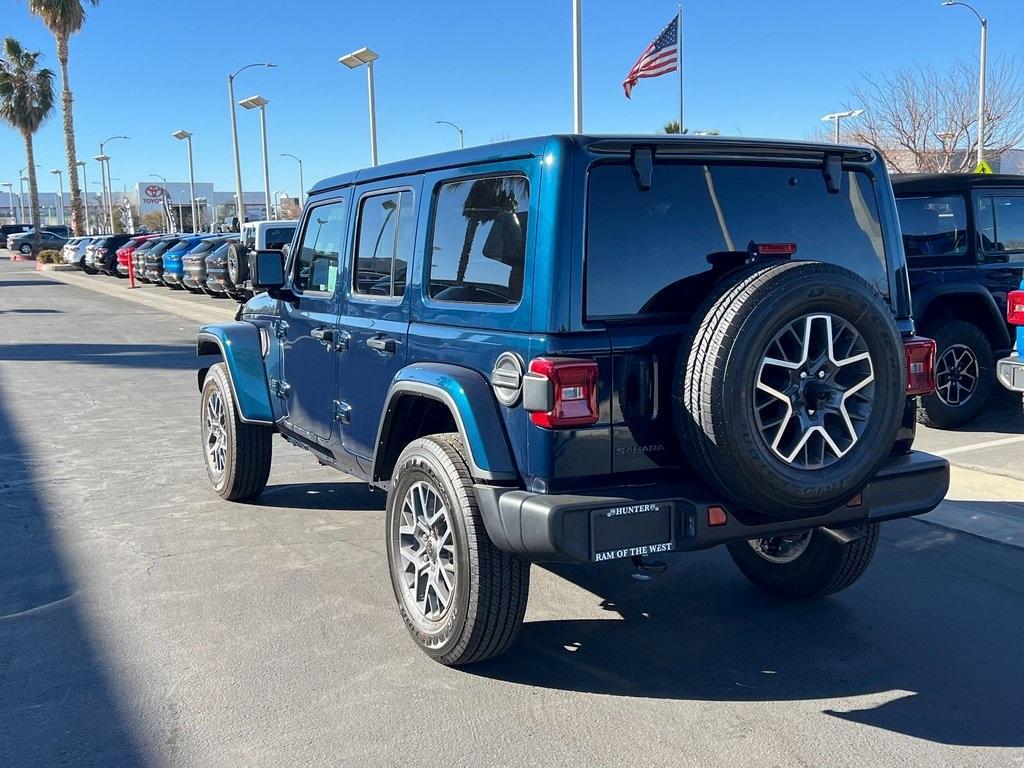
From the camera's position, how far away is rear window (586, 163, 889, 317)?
3.47 m

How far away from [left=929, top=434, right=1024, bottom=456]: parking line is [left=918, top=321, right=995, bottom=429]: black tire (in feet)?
1.40

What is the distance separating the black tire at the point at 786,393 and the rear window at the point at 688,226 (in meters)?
0.23

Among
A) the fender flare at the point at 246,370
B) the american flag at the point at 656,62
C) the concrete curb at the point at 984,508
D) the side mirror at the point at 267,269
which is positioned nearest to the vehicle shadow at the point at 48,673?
the fender flare at the point at 246,370

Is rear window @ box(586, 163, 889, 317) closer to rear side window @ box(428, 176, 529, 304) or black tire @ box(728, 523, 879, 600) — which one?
rear side window @ box(428, 176, 529, 304)

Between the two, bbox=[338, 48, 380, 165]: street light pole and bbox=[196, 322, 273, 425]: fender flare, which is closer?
bbox=[196, 322, 273, 425]: fender flare

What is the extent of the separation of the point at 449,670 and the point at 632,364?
1.48 meters

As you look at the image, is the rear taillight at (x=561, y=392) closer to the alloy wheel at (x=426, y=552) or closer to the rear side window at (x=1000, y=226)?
the alloy wheel at (x=426, y=552)

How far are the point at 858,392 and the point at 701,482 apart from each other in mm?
639

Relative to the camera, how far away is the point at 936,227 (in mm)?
8258

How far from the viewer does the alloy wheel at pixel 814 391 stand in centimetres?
333

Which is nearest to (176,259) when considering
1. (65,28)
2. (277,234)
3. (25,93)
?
(277,234)

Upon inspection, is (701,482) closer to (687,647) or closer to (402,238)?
(687,647)

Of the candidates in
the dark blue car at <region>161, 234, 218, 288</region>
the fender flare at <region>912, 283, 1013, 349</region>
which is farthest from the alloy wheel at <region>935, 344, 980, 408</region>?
the dark blue car at <region>161, 234, 218, 288</region>

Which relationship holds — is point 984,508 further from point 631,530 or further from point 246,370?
point 246,370
